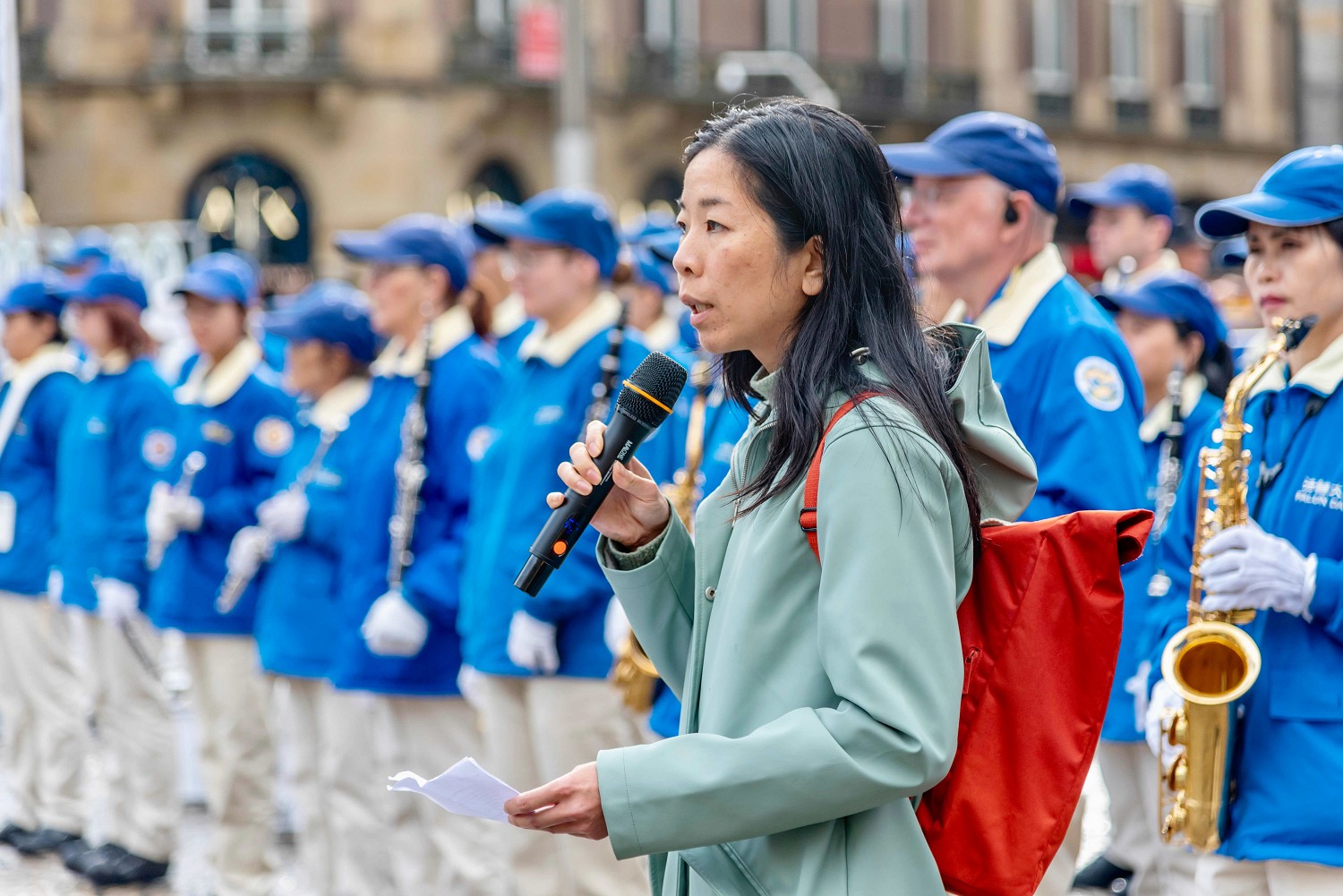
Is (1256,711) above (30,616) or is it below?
above

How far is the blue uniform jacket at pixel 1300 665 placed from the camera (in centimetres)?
352

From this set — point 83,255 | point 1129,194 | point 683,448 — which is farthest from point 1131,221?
point 83,255

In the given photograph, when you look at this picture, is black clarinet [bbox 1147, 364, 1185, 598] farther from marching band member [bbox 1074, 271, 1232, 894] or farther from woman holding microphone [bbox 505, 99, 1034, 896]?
woman holding microphone [bbox 505, 99, 1034, 896]

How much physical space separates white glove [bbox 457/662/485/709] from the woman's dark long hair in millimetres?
3280

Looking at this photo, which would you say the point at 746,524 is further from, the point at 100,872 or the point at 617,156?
the point at 617,156

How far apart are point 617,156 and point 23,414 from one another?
2447 centimetres

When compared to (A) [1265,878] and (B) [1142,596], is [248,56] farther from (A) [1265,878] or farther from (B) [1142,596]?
(A) [1265,878]

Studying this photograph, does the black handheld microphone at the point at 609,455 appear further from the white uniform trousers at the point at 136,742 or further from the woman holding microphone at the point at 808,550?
the white uniform trousers at the point at 136,742

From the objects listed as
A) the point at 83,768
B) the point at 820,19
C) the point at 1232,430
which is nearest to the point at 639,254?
the point at 83,768

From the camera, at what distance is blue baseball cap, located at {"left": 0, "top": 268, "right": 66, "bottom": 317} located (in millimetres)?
8500

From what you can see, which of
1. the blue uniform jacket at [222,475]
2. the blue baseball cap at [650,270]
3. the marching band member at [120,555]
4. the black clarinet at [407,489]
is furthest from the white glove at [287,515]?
the blue baseball cap at [650,270]

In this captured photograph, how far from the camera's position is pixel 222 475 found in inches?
284

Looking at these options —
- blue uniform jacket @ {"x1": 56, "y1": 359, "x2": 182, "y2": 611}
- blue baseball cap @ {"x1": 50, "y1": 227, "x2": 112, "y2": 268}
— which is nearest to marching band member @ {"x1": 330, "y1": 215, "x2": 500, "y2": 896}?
blue uniform jacket @ {"x1": 56, "y1": 359, "x2": 182, "y2": 611}

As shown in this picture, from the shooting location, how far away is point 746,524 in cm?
258
